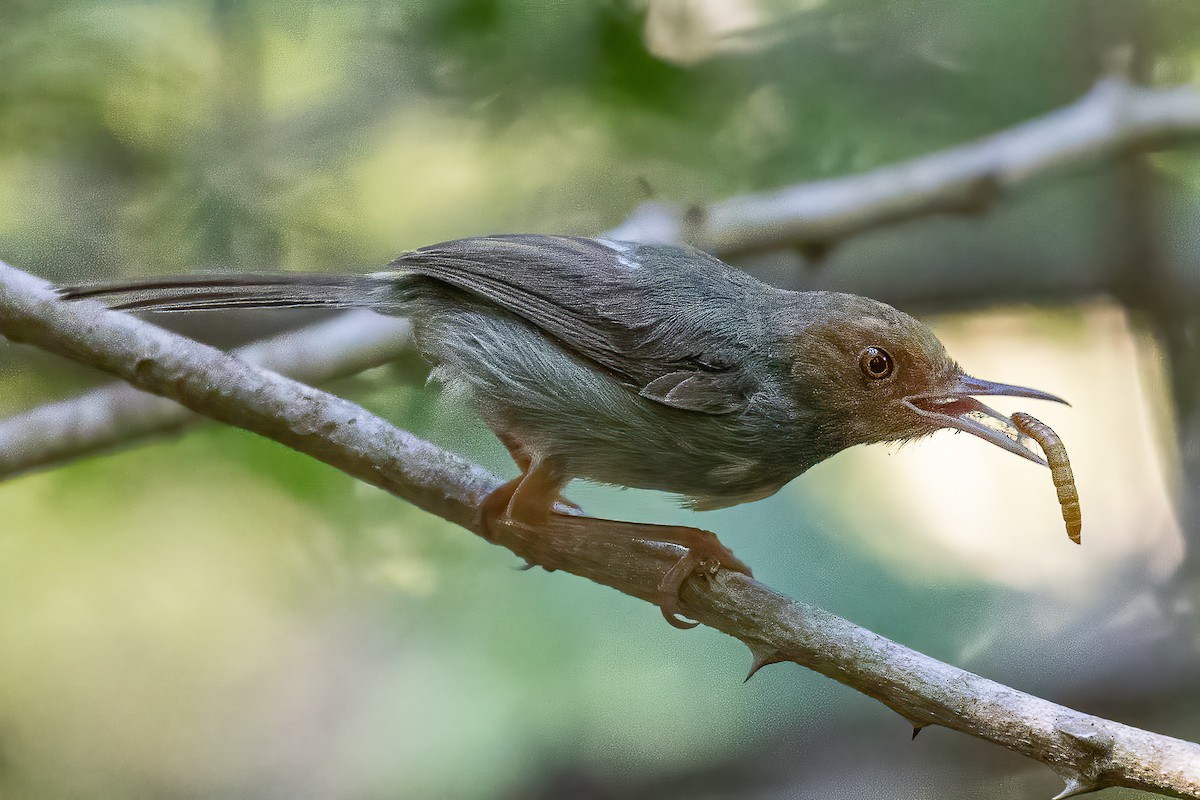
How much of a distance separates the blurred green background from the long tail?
0.48 meters

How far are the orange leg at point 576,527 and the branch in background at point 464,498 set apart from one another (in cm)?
2

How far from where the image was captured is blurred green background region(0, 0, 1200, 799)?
2.34 metres

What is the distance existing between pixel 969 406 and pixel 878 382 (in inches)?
6.1

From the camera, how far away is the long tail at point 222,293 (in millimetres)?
1745

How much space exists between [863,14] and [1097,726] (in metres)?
2.42

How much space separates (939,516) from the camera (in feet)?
8.57

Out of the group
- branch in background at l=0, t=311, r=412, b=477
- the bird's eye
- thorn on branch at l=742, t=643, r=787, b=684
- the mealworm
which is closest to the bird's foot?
thorn on branch at l=742, t=643, r=787, b=684

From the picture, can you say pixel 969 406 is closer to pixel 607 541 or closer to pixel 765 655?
pixel 765 655

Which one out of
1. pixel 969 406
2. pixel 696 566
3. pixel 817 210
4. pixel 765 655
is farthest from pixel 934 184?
pixel 765 655

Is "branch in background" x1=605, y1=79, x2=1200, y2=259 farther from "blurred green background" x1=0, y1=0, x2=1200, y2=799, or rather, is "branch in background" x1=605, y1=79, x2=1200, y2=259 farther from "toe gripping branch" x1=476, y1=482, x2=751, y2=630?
"toe gripping branch" x1=476, y1=482, x2=751, y2=630

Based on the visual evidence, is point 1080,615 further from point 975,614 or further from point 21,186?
point 21,186

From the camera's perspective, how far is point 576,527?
1.82 m

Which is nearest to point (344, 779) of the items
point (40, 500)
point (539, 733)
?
point (539, 733)

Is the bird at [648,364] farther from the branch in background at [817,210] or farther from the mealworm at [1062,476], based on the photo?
the branch in background at [817,210]
